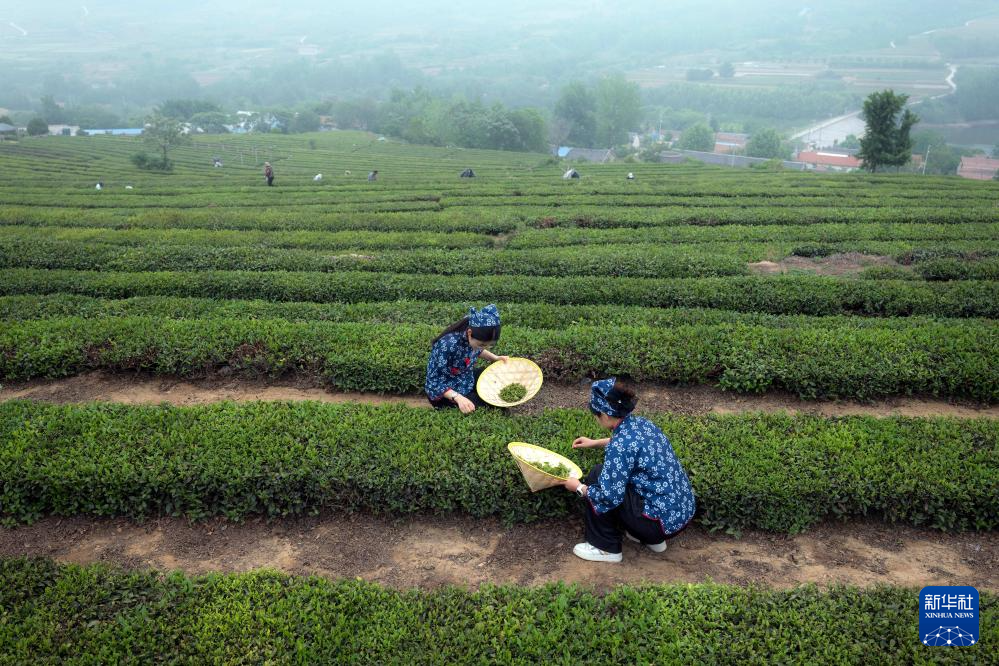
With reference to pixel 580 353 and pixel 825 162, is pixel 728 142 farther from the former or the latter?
pixel 580 353

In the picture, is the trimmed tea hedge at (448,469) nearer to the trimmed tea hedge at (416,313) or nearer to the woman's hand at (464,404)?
the woman's hand at (464,404)

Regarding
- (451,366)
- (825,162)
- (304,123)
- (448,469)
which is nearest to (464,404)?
(451,366)

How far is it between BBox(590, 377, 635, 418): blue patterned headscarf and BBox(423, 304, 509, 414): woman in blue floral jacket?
155 cm

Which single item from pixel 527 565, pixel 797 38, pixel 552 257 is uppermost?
pixel 797 38

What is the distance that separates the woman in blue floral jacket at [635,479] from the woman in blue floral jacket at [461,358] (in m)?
1.55

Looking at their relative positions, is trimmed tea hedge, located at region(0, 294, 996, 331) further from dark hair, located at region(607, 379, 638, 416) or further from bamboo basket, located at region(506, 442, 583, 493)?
dark hair, located at region(607, 379, 638, 416)

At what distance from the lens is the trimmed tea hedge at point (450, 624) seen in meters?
4.20

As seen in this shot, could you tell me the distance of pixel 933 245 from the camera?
14219 mm

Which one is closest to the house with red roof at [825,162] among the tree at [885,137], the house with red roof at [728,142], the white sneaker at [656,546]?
the house with red roof at [728,142]

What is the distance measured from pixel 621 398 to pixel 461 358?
2.19m

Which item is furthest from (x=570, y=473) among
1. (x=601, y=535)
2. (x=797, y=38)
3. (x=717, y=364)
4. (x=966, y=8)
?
(x=966, y=8)

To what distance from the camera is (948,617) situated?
438cm

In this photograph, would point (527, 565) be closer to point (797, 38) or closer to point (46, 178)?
point (46, 178)

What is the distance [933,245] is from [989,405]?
25.4 ft
